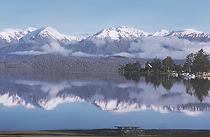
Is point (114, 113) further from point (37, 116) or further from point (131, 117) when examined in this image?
point (37, 116)

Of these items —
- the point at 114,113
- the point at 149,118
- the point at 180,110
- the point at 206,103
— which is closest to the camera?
the point at 149,118

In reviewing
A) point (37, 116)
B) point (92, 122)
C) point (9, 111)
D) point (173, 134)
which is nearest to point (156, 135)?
point (173, 134)

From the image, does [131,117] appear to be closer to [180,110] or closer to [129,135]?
[180,110]

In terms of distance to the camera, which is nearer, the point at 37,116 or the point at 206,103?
the point at 37,116

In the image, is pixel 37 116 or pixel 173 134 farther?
pixel 37 116

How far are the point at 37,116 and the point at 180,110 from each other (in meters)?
24.6

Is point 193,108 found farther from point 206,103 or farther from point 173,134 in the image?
point 173,134

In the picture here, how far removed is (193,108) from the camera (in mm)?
79812

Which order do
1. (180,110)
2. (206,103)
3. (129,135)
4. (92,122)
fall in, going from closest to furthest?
(129,135) < (92,122) < (180,110) < (206,103)

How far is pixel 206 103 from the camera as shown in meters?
88.4

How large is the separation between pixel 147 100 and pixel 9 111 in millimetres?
34663

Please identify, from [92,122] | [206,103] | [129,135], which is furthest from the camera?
[206,103]

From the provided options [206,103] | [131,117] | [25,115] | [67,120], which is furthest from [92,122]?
[206,103]

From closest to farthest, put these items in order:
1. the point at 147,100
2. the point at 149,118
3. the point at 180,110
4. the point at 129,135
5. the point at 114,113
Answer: the point at 129,135 < the point at 149,118 < the point at 114,113 < the point at 180,110 < the point at 147,100
